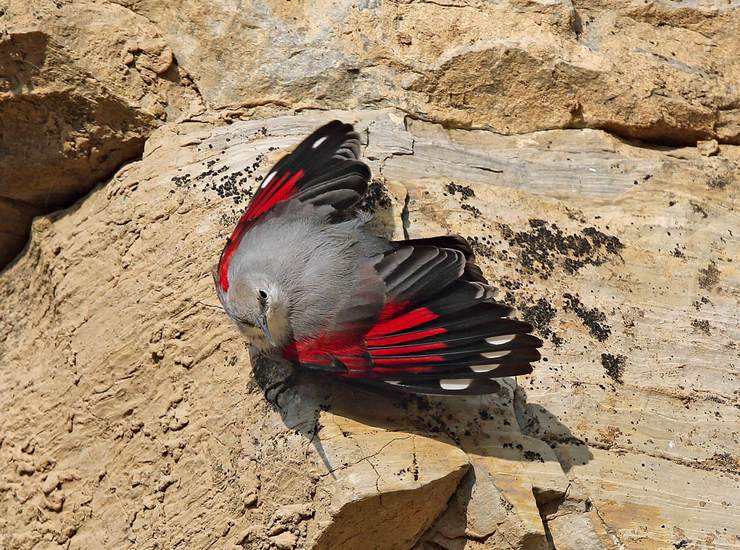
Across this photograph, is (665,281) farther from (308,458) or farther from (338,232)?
(308,458)

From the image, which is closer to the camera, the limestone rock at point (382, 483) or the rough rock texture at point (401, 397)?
the limestone rock at point (382, 483)

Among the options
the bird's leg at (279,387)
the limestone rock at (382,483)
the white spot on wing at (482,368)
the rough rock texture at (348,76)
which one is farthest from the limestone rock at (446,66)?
the limestone rock at (382,483)

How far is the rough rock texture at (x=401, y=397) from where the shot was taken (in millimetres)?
3721

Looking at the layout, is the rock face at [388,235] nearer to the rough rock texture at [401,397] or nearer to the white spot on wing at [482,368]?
the rough rock texture at [401,397]

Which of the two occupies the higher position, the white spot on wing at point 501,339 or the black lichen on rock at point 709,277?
the white spot on wing at point 501,339

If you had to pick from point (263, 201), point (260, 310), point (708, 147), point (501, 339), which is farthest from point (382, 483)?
point (708, 147)

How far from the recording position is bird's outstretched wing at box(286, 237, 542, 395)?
3678mm

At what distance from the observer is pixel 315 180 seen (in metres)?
4.27

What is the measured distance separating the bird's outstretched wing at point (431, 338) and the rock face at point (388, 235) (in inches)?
8.4

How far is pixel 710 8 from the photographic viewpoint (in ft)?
17.5

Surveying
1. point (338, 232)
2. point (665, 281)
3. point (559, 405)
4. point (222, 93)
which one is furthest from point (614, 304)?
point (222, 93)

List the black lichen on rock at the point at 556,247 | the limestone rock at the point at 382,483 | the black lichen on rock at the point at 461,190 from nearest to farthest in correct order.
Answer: the limestone rock at the point at 382,483
the black lichen on rock at the point at 556,247
the black lichen on rock at the point at 461,190

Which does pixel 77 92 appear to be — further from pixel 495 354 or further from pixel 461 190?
pixel 495 354

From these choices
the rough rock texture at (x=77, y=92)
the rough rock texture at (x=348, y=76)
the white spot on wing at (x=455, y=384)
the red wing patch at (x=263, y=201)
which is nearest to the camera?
the white spot on wing at (x=455, y=384)
